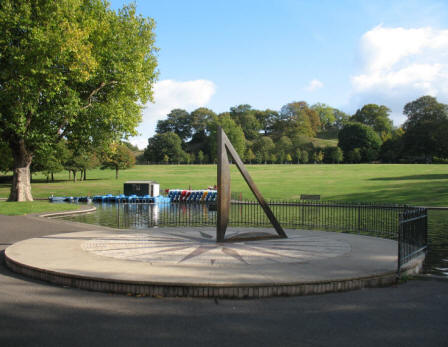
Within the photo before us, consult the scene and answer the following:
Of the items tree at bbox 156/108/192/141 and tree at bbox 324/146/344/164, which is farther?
tree at bbox 156/108/192/141

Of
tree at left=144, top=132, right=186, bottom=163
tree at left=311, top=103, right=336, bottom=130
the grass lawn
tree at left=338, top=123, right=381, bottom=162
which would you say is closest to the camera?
the grass lawn

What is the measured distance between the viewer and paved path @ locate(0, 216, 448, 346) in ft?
16.6

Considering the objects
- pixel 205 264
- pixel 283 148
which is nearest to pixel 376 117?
pixel 283 148

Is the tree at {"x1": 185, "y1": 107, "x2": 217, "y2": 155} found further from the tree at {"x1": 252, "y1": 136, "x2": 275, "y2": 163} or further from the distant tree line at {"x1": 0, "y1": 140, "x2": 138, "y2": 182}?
the distant tree line at {"x1": 0, "y1": 140, "x2": 138, "y2": 182}

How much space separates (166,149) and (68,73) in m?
93.9

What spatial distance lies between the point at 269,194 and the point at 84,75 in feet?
69.6

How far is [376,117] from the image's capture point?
13425cm

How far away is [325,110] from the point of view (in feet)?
587

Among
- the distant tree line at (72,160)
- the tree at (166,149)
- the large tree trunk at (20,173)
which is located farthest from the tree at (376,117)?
the large tree trunk at (20,173)

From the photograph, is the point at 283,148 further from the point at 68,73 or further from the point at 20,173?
the point at 68,73

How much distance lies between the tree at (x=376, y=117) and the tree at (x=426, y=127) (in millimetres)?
27323

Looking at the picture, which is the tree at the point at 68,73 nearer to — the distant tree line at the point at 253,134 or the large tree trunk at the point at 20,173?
the large tree trunk at the point at 20,173

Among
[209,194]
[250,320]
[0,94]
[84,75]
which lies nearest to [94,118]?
[84,75]

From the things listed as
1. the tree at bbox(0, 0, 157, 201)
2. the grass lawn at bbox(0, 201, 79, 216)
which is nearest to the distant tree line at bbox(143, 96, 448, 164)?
the tree at bbox(0, 0, 157, 201)
